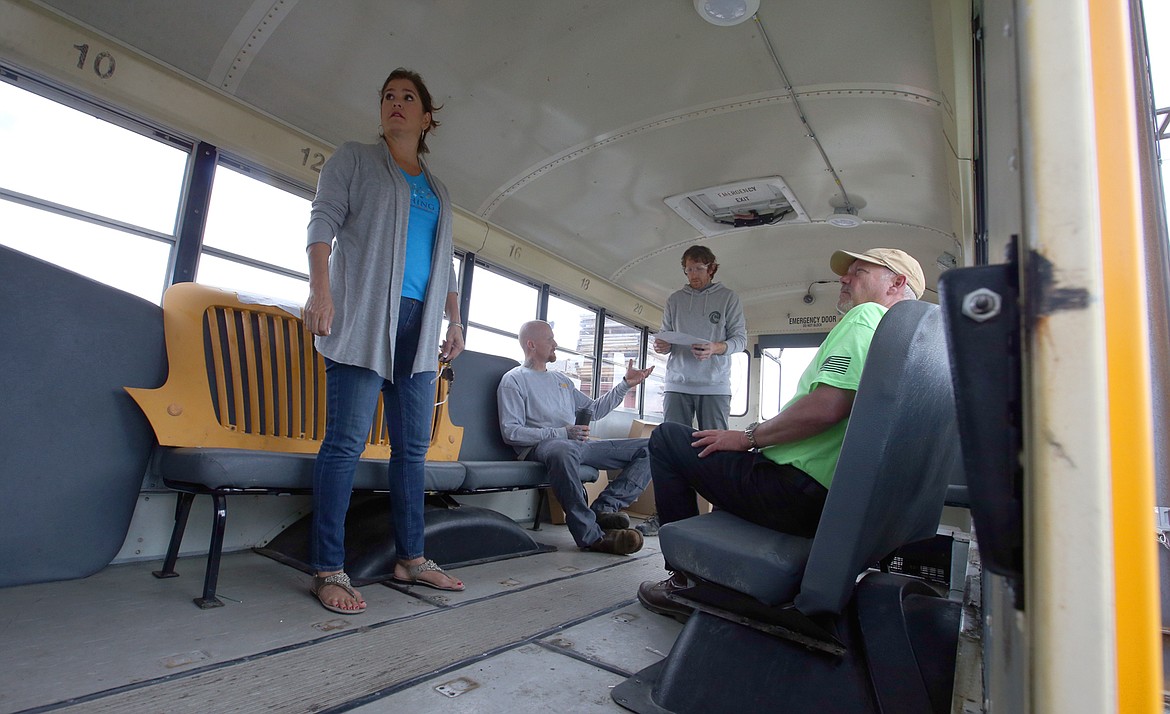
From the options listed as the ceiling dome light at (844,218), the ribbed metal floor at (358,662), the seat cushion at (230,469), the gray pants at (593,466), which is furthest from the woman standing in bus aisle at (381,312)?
the ceiling dome light at (844,218)

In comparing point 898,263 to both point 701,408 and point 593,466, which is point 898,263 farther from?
point 593,466

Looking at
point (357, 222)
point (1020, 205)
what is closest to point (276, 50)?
point (357, 222)

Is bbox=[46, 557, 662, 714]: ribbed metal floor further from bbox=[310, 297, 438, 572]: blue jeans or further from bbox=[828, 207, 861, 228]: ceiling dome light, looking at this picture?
bbox=[828, 207, 861, 228]: ceiling dome light

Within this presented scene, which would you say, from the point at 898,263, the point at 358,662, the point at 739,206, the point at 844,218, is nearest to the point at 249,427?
the point at 358,662

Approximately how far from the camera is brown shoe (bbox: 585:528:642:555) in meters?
3.27

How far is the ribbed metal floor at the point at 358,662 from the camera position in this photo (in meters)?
1.31

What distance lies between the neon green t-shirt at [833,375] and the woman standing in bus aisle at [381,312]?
135 cm

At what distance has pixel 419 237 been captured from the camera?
2.32 metres

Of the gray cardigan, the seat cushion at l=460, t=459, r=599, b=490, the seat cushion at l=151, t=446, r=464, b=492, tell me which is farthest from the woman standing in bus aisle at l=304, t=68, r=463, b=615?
the seat cushion at l=460, t=459, r=599, b=490

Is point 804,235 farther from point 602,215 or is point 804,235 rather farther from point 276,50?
point 276,50

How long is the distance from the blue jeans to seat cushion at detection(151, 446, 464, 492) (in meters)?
0.08

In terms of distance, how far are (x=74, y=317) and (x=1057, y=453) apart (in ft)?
9.17

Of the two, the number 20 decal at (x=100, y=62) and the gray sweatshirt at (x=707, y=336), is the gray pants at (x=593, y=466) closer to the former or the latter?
the gray sweatshirt at (x=707, y=336)

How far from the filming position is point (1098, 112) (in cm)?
47
